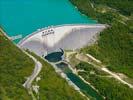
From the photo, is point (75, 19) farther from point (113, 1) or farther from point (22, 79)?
point (22, 79)

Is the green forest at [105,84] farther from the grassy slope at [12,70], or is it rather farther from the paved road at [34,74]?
the grassy slope at [12,70]

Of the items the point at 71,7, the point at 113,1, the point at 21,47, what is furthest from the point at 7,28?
the point at 113,1

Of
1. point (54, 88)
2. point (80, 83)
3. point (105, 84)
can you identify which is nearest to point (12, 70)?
point (54, 88)

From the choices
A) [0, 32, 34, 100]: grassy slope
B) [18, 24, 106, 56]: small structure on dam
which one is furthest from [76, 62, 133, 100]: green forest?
[0, 32, 34, 100]: grassy slope

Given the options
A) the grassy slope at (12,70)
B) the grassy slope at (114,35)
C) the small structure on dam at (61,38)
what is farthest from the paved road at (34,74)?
the grassy slope at (114,35)

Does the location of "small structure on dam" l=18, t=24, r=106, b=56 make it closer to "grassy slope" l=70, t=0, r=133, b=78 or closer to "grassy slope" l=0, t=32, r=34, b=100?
"grassy slope" l=70, t=0, r=133, b=78

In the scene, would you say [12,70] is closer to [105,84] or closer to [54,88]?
[54,88]

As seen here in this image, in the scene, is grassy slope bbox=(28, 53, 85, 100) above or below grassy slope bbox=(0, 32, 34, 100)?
below
